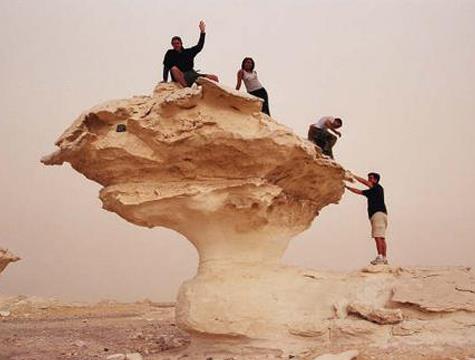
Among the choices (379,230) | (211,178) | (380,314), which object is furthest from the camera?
(379,230)

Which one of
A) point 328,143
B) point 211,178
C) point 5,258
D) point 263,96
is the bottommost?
point 5,258

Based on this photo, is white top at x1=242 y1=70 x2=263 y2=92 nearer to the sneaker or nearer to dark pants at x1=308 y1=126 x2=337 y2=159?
dark pants at x1=308 y1=126 x2=337 y2=159

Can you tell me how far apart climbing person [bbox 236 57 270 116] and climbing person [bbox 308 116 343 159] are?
37.8 inches

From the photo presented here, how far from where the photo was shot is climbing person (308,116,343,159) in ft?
31.9

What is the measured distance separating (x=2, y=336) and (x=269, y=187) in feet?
27.3

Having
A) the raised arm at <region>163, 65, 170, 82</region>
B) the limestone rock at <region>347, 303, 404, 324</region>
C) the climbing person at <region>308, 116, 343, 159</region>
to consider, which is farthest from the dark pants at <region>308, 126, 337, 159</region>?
the limestone rock at <region>347, 303, 404, 324</region>

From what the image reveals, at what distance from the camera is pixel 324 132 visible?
31.9ft

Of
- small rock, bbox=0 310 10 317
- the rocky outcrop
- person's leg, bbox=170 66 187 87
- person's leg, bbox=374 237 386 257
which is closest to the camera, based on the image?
the rocky outcrop

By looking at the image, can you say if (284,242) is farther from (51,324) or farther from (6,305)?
(6,305)

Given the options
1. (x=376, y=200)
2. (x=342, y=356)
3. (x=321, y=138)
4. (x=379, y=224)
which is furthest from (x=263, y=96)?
(x=342, y=356)

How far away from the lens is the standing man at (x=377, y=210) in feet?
31.3

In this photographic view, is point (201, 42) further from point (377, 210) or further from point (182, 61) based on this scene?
point (377, 210)

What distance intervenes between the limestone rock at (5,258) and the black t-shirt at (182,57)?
10451mm

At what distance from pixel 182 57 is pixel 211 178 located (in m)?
2.21
